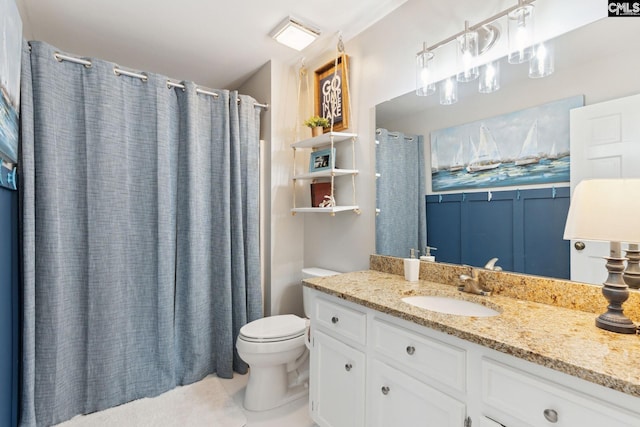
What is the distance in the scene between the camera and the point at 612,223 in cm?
89

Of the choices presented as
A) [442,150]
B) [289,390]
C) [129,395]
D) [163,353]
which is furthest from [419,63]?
[129,395]

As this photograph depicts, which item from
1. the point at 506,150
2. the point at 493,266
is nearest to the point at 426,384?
the point at 493,266

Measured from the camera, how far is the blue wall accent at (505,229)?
48.2 inches

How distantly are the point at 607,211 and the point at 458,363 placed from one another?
0.64m

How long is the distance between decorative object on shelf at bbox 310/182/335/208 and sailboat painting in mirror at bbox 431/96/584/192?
81cm

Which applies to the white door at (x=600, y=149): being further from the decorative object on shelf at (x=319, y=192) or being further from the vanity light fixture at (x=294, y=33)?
the vanity light fixture at (x=294, y=33)

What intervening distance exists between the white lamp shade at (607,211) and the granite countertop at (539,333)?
29 cm

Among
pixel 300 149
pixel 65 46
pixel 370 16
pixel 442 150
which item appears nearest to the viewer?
pixel 442 150

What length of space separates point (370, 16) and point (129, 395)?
2.83 meters

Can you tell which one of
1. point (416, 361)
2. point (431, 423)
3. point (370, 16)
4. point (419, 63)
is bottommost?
point (431, 423)

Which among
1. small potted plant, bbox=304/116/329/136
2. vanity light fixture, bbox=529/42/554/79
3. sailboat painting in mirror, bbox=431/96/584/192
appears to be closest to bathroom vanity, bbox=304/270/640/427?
sailboat painting in mirror, bbox=431/96/584/192

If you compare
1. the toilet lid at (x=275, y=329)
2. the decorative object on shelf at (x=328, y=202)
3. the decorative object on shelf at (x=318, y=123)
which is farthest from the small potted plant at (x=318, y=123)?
the toilet lid at (x=275, y=329)

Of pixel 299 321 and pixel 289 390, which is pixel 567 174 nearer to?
pixel 299 321

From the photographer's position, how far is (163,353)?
2037 mm
